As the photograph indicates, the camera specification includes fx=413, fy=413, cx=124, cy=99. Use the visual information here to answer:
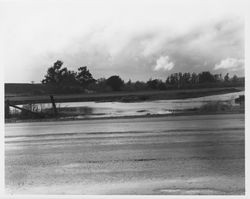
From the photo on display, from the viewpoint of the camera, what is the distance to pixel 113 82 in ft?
21.4

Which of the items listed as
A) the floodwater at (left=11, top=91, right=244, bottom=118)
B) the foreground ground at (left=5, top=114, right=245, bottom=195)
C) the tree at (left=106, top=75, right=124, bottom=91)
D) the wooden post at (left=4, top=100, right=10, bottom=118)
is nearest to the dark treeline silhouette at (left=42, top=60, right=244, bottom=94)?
the tree at (left=106, top=75, right=124, bottom=91)

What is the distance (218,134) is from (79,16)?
9.17ft

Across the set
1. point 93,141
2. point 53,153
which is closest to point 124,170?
point 93,141

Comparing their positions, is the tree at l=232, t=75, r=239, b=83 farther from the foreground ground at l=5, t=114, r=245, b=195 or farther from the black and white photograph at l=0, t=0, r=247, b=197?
the foreground ground at l=5, t=114, r=245, b=195

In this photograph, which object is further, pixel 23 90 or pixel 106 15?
pixel 23 90

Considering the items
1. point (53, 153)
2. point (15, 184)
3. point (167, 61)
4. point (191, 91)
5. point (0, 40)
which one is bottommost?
point (15, 184)

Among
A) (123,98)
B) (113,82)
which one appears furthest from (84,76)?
(123,98)

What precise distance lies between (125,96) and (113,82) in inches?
12.7

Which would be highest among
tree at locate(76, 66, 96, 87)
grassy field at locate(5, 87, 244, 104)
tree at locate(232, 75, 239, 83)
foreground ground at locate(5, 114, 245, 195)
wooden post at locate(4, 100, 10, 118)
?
tree at locate(76, 66, 96, 87)

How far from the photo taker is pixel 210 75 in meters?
6.20

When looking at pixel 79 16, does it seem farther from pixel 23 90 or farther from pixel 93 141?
pixel 93 141

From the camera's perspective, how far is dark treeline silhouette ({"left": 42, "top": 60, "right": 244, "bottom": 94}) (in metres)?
6.23

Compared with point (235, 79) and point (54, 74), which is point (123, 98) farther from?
point (235, 79)

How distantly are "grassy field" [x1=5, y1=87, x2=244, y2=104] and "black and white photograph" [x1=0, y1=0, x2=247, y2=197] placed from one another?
2 cm
